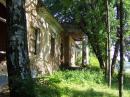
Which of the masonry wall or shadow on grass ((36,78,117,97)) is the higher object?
the masonry wall

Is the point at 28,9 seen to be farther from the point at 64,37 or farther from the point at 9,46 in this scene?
the point at 64,37

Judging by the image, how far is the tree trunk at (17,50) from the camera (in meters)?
9.42

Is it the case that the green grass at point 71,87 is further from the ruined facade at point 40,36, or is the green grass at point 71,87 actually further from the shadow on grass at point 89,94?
the ruined facade at point 40,36

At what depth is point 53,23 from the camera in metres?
26.7

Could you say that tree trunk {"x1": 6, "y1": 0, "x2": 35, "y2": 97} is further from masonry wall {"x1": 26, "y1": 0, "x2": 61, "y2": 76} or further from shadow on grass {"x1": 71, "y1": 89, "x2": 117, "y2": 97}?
masonry wall {"x1": 26, "y1": 0, "x2": 61, "y2": 76}

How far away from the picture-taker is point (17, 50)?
31.3 ft

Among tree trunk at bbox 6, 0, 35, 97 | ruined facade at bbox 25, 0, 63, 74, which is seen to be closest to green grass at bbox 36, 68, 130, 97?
ruined facade at bbox 25, 0, 63, 74

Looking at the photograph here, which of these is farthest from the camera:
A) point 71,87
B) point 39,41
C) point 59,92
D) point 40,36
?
point 40,36

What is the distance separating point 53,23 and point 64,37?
902 cm

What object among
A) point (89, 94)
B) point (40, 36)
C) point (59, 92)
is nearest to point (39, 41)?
point (40, 36)

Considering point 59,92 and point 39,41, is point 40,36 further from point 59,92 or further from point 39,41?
point 59,92

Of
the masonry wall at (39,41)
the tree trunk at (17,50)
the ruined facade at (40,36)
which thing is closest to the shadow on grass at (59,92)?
the tree trunk at (17,50)

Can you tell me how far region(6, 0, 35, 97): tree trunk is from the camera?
30.9 feet

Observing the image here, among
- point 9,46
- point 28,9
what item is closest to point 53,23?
point 28,9
